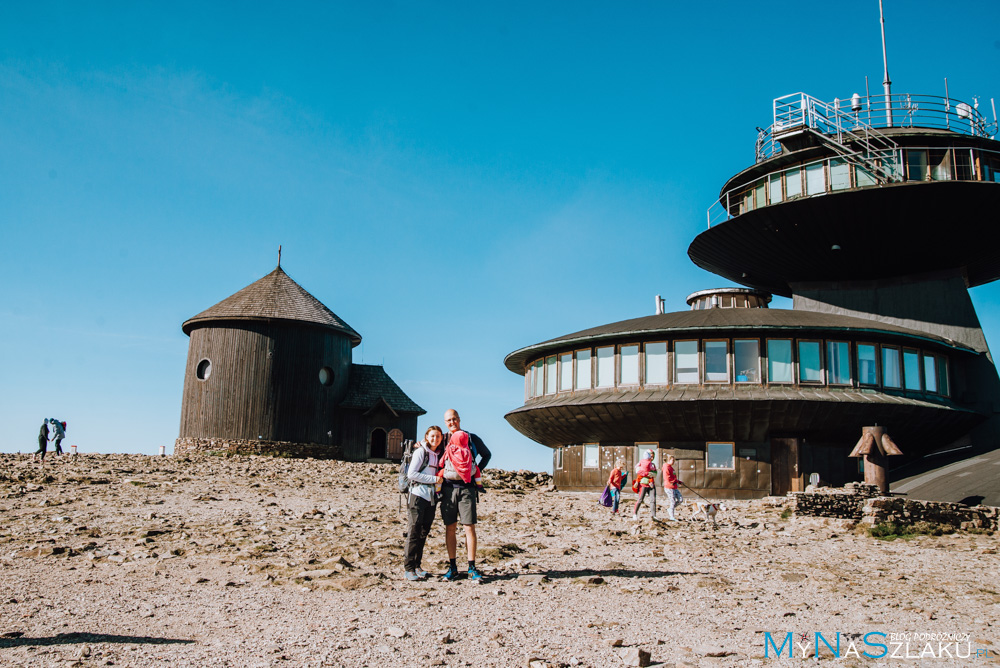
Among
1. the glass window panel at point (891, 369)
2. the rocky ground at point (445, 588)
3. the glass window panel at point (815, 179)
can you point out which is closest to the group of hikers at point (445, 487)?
the rocky ground at point (445, 588)

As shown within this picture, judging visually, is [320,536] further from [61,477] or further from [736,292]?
[736,292]

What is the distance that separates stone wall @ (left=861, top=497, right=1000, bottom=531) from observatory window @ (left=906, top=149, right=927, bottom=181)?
52.1ft

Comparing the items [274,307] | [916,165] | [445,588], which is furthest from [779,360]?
[274,307]

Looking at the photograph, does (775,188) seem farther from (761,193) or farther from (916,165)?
(916,165)

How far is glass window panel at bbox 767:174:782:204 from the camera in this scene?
33.3 meters

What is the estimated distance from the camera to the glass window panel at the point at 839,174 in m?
31.6

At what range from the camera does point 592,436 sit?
94.0ft

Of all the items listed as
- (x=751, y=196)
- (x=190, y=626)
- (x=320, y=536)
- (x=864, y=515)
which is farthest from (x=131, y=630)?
(x=751, y=196)

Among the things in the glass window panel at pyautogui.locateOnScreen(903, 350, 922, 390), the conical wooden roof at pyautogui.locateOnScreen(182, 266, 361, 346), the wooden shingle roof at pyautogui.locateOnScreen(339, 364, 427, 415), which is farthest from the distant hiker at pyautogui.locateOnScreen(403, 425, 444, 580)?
the wooden shingle roof at pyautogui.locateOnScreen(339, 364, 427, 415)

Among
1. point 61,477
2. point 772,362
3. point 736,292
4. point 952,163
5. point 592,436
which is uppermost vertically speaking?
point 952,163

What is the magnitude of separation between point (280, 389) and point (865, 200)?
27.7 m

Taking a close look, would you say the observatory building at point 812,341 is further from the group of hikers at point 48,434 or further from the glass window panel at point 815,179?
the group of hikers at point 48,434

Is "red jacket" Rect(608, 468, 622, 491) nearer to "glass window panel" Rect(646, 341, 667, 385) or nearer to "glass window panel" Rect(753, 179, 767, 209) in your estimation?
"glass window panel" Rect(646, 341, 667, 385)

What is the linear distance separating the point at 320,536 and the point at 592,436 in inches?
634
